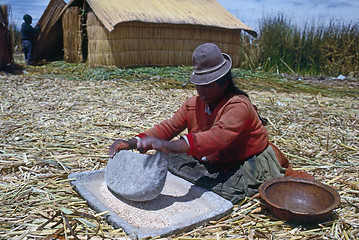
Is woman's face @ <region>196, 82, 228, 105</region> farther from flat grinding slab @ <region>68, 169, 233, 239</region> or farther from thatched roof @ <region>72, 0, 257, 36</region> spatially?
thatched roof @ <region>72, 0, 257, 36</region>

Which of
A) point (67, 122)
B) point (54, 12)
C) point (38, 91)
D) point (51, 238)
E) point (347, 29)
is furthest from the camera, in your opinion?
point (347, 29)

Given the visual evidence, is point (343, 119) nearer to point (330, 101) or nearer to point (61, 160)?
point (330, 101)

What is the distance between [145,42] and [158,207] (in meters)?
7.63

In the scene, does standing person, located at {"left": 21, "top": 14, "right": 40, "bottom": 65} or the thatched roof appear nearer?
the thatched roof

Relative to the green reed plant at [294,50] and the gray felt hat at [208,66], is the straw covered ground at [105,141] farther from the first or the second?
the green reed plant at [294,50]

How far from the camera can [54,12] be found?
1038 centimetres

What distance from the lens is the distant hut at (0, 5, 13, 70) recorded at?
880 cm

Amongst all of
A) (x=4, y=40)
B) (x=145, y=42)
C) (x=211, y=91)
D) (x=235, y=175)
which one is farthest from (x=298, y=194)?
(x=4, y=40)

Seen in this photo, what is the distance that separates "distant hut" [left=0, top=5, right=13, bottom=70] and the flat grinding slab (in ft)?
24.5

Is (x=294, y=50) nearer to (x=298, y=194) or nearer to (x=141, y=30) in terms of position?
(x=141, y=30)

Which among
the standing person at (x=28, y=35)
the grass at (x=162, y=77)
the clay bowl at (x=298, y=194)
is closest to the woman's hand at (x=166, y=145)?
the clay bowl at (x=298, y=194)

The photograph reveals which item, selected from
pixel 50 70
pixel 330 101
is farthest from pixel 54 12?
pixel 330 101

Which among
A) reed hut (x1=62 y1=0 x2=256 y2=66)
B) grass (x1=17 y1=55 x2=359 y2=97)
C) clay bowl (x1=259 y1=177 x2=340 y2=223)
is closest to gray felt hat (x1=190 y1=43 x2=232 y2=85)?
clay bowl (x1=259 y1=177 x2=340 y2=223)

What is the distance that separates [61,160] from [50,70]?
6847 mm
